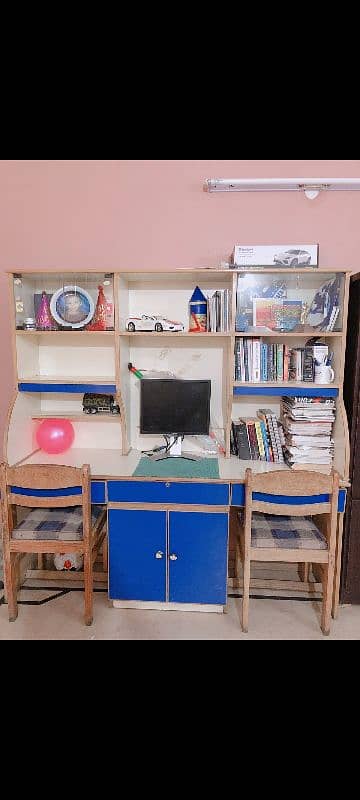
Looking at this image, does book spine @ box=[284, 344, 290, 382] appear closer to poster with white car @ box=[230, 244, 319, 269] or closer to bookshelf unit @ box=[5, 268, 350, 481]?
bookshelf unit @ box=[5, 268, 350, 481]

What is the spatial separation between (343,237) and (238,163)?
76cm

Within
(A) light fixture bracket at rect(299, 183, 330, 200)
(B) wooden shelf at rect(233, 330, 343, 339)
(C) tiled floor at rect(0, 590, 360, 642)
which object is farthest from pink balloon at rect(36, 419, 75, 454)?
(A) light fixture bracket at rect(299, 183, 330, 200)

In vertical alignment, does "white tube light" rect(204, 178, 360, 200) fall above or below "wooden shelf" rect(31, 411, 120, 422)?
above

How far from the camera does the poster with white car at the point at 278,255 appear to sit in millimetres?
2354

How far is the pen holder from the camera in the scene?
2312mm

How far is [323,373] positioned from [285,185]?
43.8 inches

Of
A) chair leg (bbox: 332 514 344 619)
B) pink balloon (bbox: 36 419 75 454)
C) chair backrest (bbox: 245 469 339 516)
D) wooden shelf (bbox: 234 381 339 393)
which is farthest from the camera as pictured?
pink balloon (bbox: 36 419 75 454)

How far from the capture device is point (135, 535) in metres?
2.18

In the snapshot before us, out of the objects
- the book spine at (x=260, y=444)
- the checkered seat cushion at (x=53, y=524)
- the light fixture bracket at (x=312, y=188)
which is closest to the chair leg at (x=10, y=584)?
the checkered seat cushion at (x=53, y=524)

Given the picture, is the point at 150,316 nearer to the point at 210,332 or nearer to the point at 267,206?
the point at 210,332

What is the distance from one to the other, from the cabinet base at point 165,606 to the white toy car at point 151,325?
4.88ft

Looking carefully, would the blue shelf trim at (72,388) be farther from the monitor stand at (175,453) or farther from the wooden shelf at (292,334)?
the wooden shelf at (292,334)

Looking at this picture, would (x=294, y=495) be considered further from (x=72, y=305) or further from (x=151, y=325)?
(x=72, y=305)

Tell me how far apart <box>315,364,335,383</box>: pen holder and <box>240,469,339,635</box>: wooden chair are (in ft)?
1.88
